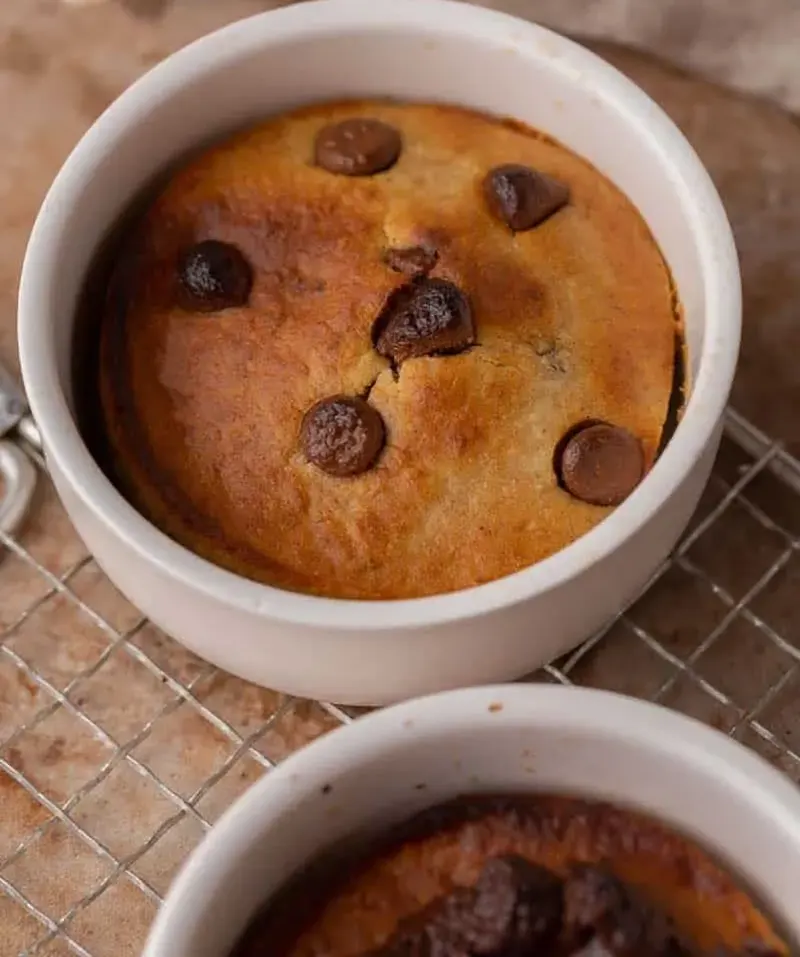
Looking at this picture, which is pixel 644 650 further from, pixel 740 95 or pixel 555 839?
pixel 740 95

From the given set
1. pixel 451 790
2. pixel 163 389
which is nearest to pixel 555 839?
pixel 451 790

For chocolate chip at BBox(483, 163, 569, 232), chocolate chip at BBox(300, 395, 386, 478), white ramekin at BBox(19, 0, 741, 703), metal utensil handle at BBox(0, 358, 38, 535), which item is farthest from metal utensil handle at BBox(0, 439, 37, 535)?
chocolate chip at BBox(483, 163, 569, 232)

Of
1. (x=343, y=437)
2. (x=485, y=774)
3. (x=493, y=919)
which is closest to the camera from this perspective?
(x=493, y=919)

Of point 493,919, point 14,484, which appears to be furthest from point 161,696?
point 493,919

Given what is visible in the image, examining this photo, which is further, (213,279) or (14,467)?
(14,467)

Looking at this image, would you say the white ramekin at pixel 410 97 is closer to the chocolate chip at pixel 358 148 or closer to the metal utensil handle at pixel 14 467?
the chocolate chip at pixel 358 148

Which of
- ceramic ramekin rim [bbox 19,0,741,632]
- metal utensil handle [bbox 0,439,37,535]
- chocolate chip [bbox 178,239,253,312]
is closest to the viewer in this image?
ceramic ramekin rim [bbox 19,0,741,632]

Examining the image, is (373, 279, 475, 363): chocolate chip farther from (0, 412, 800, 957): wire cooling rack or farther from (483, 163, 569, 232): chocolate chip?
(0, 412, 800, 957): wire cooling rack

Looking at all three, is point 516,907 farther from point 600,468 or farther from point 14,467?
point 14,467
